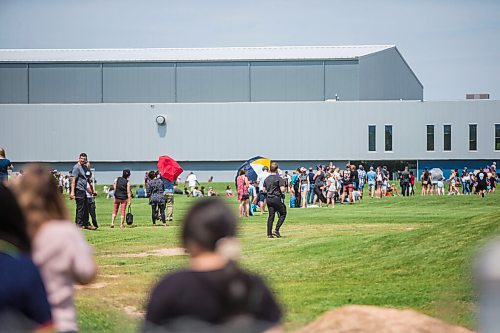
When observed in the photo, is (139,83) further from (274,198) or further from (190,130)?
(274,198)

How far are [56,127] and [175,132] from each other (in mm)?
9076

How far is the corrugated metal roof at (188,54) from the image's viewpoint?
256ft

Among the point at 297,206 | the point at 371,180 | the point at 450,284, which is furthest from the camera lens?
the point at 371,180

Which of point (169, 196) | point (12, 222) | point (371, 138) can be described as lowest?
point (169, 196)

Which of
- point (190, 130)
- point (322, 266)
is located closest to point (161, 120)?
point (190, 130)

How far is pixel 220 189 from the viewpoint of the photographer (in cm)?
6931

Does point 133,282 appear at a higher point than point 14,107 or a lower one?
lower

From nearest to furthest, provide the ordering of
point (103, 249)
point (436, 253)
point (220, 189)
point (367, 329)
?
point (367, 329)
point (436, 253)
point (103, 249)
point (220, 189)

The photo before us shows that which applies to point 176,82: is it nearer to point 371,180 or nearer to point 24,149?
point 24,149

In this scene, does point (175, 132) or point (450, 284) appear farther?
point (175, 132)

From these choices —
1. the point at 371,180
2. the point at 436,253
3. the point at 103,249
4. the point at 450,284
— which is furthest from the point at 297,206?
the point at 450,284

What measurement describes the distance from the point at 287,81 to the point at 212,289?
74.6 m

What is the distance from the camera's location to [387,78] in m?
84.0

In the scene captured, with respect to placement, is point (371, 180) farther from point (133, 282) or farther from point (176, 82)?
point (133, 282)
